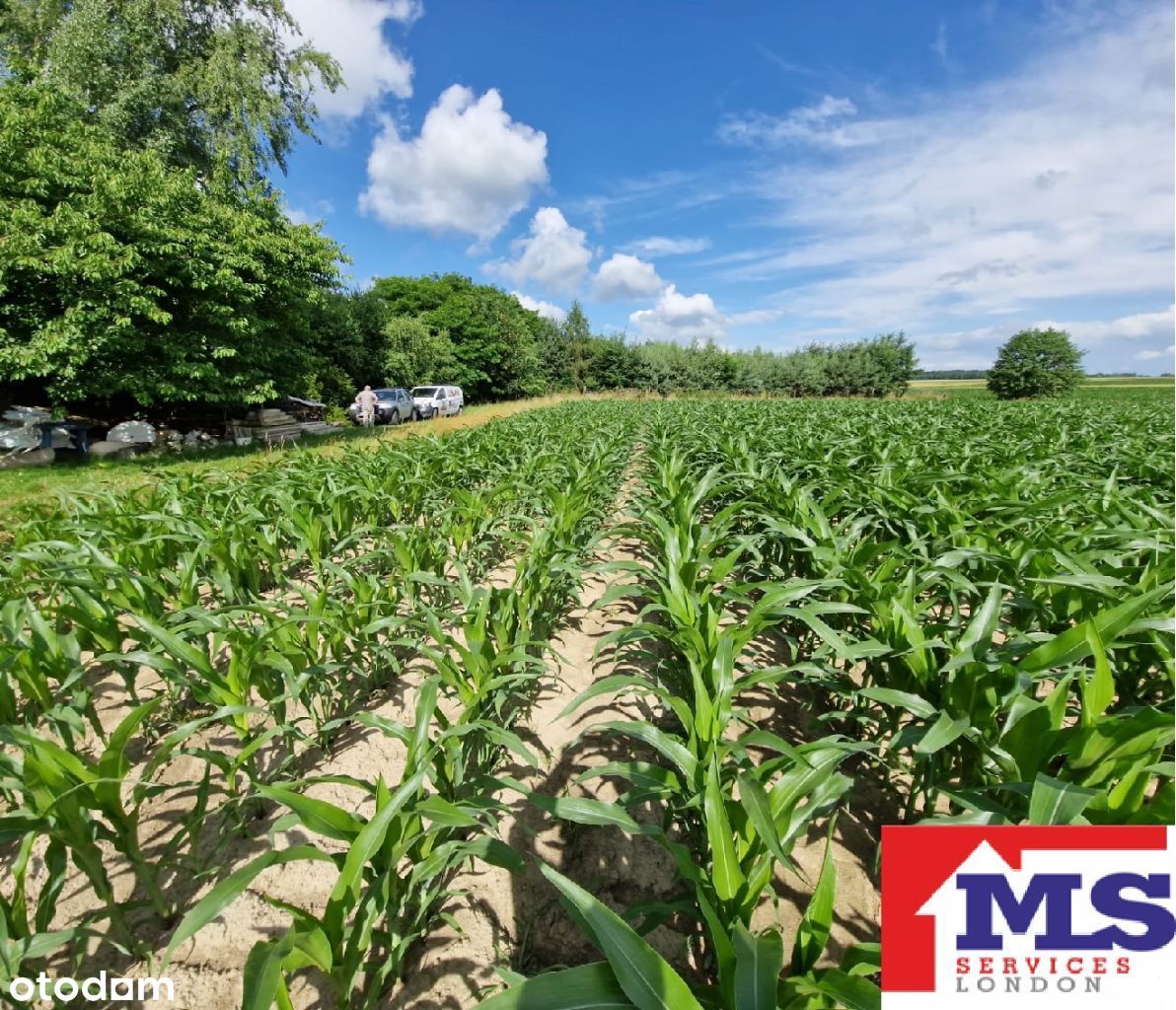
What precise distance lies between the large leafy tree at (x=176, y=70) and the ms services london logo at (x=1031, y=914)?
16.3m

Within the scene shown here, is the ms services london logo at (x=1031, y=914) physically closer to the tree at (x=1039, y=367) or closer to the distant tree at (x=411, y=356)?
the distant tree at (x=411, y=356)

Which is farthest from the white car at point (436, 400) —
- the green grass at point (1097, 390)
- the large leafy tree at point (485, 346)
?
the green grass at point (1097, 390)

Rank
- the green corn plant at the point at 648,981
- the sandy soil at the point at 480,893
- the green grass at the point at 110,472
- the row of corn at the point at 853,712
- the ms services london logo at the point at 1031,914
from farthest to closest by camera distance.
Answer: the green grass at the point at 110,472, the sandy soil at the point at 480,893, the ms services london logo at the point at 1031,914, the row of corn at the point at 853,712, the green corn plant at the point at 648,981

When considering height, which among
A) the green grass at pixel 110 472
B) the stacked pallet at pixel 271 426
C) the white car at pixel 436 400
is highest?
the white car at pixel 436 400

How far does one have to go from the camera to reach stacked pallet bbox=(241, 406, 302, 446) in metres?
12.0

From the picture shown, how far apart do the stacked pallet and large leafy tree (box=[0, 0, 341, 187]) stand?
18.0ft

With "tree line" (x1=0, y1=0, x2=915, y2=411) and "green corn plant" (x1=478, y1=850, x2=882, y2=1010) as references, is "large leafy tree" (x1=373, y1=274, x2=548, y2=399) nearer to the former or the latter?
"tree line" (x1=0, y1=0, x2=915, y2=411)

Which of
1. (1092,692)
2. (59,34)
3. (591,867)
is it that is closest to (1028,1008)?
(1092,692)

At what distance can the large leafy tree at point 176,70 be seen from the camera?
1159 cm

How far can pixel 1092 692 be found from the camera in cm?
130

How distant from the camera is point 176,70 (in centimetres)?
1334

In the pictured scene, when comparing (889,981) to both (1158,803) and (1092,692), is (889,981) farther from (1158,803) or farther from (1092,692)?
(1092,692)

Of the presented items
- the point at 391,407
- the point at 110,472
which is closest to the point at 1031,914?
the point at 110,472

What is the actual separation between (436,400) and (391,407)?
3213 mm
